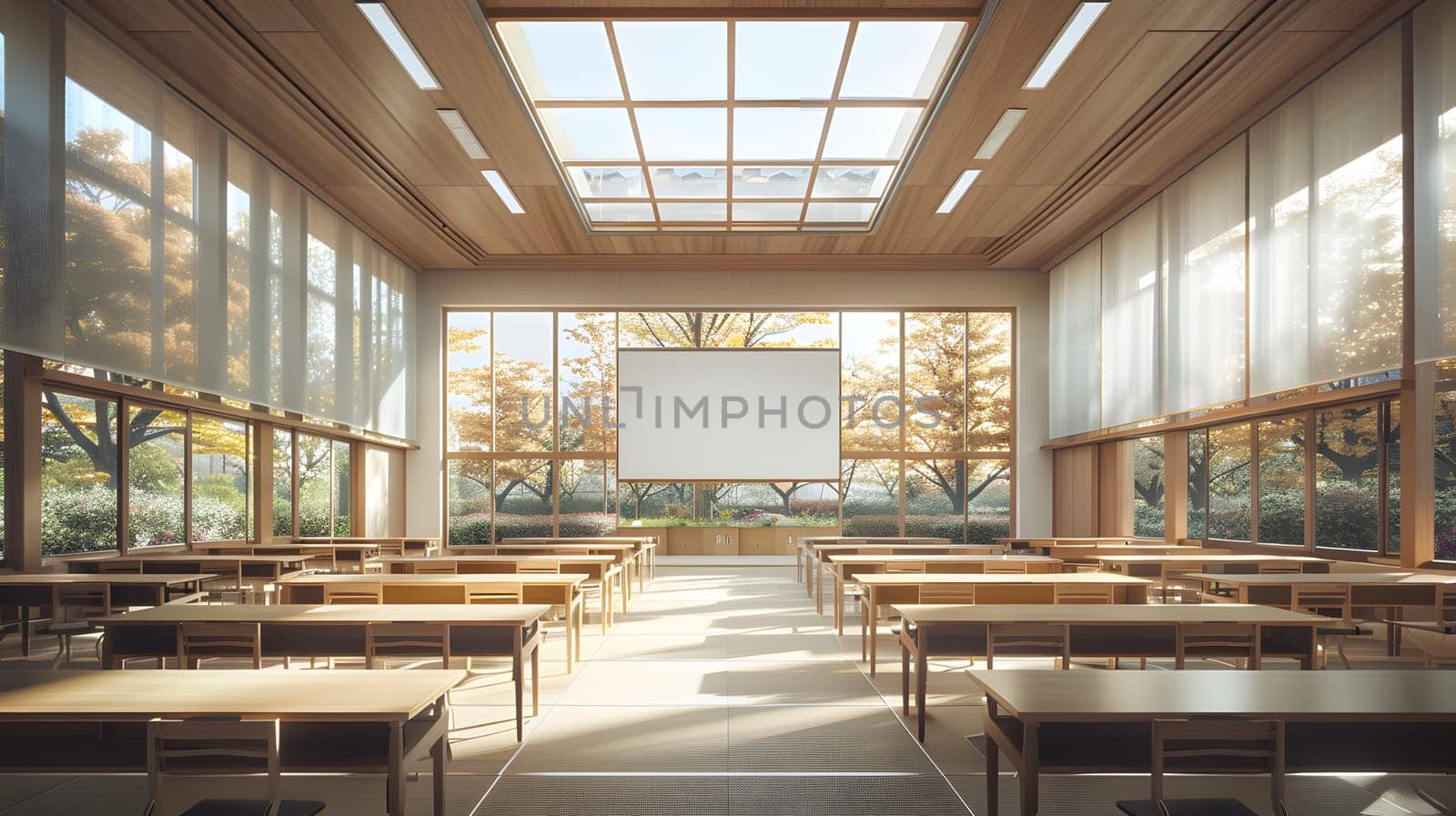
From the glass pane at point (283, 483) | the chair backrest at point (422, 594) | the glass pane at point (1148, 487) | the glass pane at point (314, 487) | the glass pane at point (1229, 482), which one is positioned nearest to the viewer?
the chair backrest at point (422, 594)

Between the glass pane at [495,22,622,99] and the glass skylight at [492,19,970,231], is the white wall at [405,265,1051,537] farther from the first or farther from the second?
the glass pane at [495,22,622,99]

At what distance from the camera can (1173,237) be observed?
38.5 feet

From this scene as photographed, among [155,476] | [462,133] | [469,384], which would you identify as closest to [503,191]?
[462,133]

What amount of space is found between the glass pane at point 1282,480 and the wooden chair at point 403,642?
876 centimetres

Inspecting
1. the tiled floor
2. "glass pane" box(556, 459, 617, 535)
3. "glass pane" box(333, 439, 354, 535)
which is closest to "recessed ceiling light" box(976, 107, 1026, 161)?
the tiled floor

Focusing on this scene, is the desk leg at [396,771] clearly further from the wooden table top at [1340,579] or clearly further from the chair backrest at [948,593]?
the wooden table top at [1340,579]

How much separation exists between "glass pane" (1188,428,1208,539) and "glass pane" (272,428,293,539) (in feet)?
38.2

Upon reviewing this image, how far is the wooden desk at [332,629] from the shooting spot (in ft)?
16.6

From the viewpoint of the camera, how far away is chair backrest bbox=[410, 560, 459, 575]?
8180mm

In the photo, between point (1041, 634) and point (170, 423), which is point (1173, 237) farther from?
point (170, 423)

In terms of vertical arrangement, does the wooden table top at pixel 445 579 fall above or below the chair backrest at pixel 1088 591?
above

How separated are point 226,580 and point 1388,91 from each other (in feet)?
34.7

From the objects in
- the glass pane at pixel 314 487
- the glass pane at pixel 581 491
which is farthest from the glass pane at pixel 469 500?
the glass pane at pixel 314 487

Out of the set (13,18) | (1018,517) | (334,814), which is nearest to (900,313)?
(1018,517)
